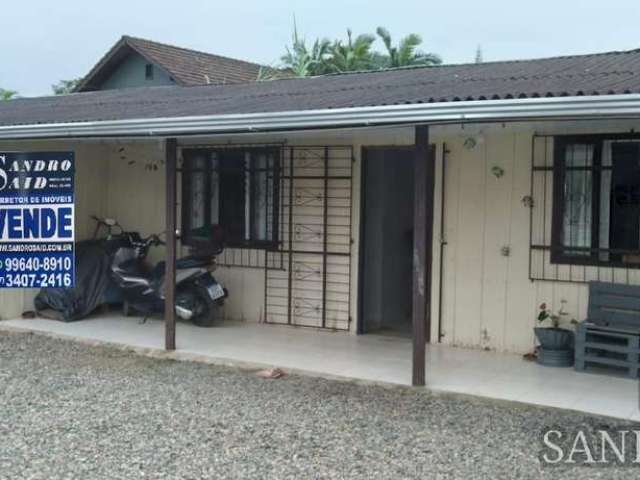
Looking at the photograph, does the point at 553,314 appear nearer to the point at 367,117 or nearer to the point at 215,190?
the point at 367,117

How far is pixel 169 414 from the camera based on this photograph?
523 centimetres

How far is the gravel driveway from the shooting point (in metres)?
4.20

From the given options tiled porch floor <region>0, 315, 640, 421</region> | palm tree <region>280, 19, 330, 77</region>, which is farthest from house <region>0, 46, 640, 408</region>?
palm tree <region>280, 19, 330, 77</region>

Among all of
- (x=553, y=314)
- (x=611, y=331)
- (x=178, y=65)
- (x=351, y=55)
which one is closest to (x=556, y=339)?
(x=553, y=314)

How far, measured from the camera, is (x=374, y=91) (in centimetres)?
679

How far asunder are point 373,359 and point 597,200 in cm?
240

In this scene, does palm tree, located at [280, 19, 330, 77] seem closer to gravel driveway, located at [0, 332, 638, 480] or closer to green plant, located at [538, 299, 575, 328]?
green plant, located at [538, 299, 575, 328]

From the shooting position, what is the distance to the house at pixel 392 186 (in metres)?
5.78

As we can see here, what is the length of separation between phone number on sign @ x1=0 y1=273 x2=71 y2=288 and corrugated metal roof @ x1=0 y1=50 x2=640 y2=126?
1529 millimetres

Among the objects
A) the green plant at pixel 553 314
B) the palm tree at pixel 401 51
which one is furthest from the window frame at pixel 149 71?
the green plant at pixel 553 314

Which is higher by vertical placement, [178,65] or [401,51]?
[401,51]

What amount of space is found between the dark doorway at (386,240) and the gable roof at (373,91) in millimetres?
938

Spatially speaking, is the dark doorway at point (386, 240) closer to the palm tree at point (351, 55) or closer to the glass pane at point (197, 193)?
the glass pane at point (197, 193)

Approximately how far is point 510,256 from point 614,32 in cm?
2081
